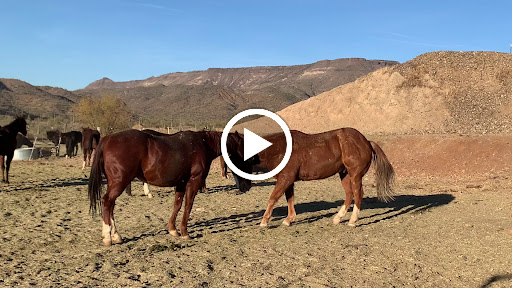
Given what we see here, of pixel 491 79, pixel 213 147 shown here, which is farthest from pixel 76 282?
pixel 491 79

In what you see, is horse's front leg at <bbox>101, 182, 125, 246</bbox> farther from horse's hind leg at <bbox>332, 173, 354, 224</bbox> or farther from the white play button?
horse's hind leg at <bbox>332, 173, 354, 224</bbox>

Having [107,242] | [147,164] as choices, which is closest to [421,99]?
[147,164]

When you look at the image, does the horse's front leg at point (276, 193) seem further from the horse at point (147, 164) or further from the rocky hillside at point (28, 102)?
the rocky hillside at point (28, 102)

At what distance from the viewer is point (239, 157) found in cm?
827

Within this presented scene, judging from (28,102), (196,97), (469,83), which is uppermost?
(196,97)

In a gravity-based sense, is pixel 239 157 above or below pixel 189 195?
above

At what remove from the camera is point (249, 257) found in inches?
234

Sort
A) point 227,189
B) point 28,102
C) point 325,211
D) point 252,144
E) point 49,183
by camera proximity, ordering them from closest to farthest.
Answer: point 252,144
point 325,211
point 227,189
point 49,183
point 28,102

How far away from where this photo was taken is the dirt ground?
508cm

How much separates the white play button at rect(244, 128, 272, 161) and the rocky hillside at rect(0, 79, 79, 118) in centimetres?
9057

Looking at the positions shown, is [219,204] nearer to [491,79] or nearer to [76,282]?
[76,282]

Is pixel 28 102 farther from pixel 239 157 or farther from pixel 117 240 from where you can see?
pixel 117 240

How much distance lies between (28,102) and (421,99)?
97820 millimetres

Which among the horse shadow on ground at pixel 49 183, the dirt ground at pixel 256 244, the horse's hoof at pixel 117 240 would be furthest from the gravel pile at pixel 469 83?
the horse's hoof at pixel 117 240
